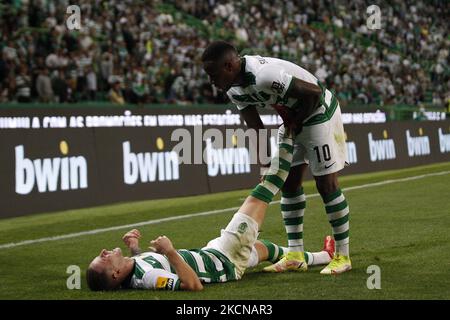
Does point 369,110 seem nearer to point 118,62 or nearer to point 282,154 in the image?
point 118,62

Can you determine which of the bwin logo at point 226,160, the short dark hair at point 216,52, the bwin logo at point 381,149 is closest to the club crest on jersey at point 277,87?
the short dark hair at point 216,52

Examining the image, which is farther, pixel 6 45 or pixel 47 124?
pixel 6 45

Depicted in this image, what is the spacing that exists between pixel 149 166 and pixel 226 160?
7.96 feet

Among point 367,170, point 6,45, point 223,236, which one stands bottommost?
point 367,170

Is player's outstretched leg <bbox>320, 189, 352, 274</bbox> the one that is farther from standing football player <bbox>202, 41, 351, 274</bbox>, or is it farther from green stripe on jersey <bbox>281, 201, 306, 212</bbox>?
green stripe on jersey <bbox>281, 201, 306, 212</bbox>

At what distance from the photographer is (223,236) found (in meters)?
7.01

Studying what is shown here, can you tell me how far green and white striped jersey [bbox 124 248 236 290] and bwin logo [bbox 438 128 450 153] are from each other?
20832 millimetres

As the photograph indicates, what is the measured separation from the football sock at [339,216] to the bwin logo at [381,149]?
15350 mm

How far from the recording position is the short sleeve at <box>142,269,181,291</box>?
21.8 feet

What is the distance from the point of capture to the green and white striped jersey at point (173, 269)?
22.0 feet

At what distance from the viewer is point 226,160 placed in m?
17.9

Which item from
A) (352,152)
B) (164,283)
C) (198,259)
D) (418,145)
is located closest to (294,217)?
(198,259)
